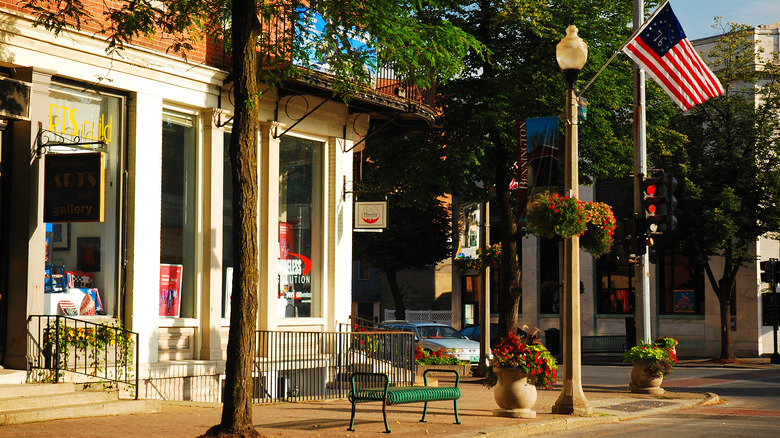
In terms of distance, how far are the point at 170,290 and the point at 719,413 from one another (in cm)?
985

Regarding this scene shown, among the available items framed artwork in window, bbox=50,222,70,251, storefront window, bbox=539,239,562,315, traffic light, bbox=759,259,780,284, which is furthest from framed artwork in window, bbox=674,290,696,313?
framed artwork in window, bbox=50,222,70,251

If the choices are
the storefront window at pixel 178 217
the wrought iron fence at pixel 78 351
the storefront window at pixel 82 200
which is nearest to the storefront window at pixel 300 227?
the storefront window at pixel 178 217

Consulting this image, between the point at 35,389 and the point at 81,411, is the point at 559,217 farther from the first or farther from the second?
the point at 35,389

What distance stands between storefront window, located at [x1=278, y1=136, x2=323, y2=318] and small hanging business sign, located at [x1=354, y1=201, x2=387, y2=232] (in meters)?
1.21

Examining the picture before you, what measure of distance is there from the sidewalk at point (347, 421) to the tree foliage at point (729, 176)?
15.5 m

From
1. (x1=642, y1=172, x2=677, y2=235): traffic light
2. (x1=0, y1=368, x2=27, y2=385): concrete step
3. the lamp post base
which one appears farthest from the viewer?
(x1=642, y1=172, x2=677, y2=235): traffic light

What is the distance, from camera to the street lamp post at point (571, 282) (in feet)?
44.4

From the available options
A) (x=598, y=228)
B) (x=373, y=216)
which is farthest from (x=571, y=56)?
(x=373, y=216)

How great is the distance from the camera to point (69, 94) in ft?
43.3

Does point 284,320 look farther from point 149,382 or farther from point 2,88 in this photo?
point 2,88

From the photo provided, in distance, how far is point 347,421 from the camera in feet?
39.2

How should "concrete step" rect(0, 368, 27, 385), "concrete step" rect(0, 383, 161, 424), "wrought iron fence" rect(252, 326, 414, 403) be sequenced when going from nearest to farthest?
"concrete step" rect(0, 383, 161, 424)
"concrete step" rect(0, 368, 27, 385)
"wrought iron fence" rect(252, 326, 414, 403)

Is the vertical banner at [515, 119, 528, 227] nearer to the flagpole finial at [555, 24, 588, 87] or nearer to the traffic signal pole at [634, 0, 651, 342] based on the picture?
the traffic signal pole at [634, 0, 651, 342]

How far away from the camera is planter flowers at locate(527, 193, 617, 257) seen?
13258 millimetres
